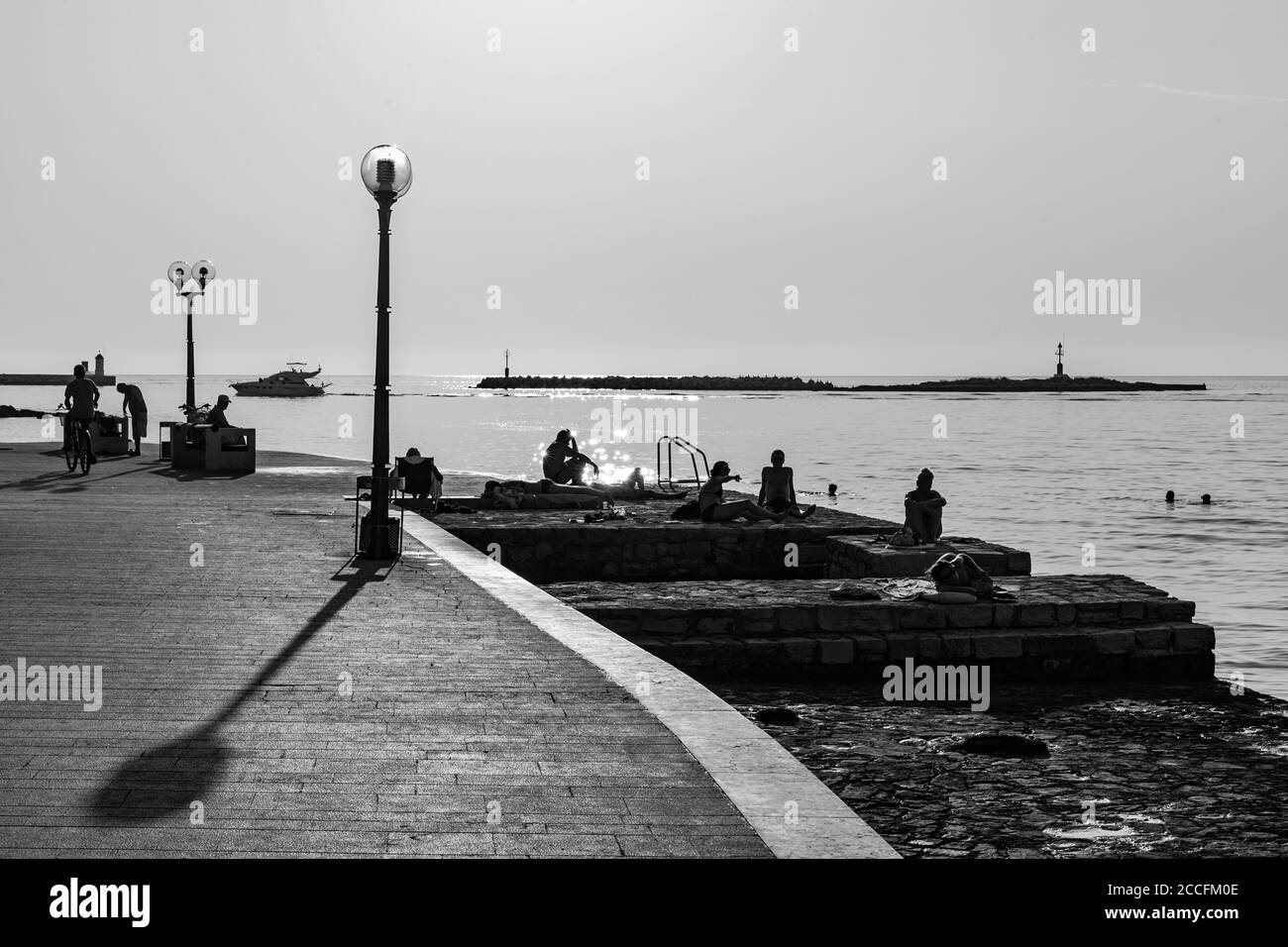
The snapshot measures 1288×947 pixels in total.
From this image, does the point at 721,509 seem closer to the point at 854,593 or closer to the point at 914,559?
the point at 914,559

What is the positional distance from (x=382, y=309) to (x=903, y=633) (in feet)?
21.4

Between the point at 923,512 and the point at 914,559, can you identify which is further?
the point at 923,512

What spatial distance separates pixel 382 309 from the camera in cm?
1304

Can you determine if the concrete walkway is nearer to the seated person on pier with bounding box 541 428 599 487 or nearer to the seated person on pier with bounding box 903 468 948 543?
the seated person on pier with bounding box 903 468 948 543

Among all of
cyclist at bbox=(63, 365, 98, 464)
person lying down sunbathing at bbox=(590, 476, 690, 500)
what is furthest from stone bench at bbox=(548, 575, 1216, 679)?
cyclist at bbox=(63, 365, 98, 464)

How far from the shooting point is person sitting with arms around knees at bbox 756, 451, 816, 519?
22.9 metres

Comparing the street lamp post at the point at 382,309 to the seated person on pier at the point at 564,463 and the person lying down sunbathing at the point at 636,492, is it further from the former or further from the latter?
the person lying down sunbathing at the point at 636,492

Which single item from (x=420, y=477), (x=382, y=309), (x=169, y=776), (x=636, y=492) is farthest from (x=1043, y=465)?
(x=169, y=776)

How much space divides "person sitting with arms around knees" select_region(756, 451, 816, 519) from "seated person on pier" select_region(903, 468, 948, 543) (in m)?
3.98

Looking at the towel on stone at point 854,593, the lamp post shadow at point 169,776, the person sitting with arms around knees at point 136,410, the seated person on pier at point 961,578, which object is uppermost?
the person sitting with arms around knees at point 136,410

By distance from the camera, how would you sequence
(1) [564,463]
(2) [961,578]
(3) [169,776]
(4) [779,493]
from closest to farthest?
1. (3) [169,776]
2. (2) [961,578]
3. (4) [779,493]
4. (1) [564,463]

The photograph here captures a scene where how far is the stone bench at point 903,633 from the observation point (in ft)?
45.6

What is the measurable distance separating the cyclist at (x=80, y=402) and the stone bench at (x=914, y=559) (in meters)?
14.5

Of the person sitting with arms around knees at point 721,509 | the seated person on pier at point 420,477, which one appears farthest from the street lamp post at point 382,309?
A: the person sitting with arms around knees at point 721,509
